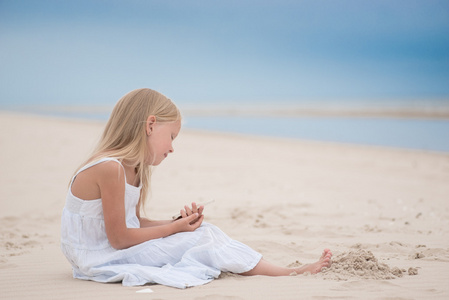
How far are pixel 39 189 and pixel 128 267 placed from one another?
14.1 feet

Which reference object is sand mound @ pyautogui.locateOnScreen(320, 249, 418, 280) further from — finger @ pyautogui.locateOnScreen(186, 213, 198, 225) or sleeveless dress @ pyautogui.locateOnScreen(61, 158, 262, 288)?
finger @ pyautogui.locateOnScreen(186, 213, 198, 225)

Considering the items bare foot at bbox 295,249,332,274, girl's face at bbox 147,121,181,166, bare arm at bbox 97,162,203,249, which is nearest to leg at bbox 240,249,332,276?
bare foot at bbox 295,249,332,274

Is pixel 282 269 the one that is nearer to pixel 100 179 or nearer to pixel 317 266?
pixel 317 266

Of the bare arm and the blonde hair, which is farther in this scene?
the blonde hair

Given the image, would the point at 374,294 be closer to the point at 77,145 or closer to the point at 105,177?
the point at 105,177

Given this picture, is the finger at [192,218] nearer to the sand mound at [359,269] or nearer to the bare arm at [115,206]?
the bare arm at [115,206]

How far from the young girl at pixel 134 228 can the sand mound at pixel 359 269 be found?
0.08 m

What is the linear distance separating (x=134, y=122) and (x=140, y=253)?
2.62ft

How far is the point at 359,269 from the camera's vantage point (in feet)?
10.5

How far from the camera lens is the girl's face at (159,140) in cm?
321

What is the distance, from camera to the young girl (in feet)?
9.94

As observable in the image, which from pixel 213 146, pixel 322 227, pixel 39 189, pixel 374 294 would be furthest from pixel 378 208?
pixel 213 146

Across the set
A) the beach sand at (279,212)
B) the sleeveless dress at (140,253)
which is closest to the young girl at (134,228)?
the sleeveless dress at (140,253)

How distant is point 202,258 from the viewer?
3.16 m
